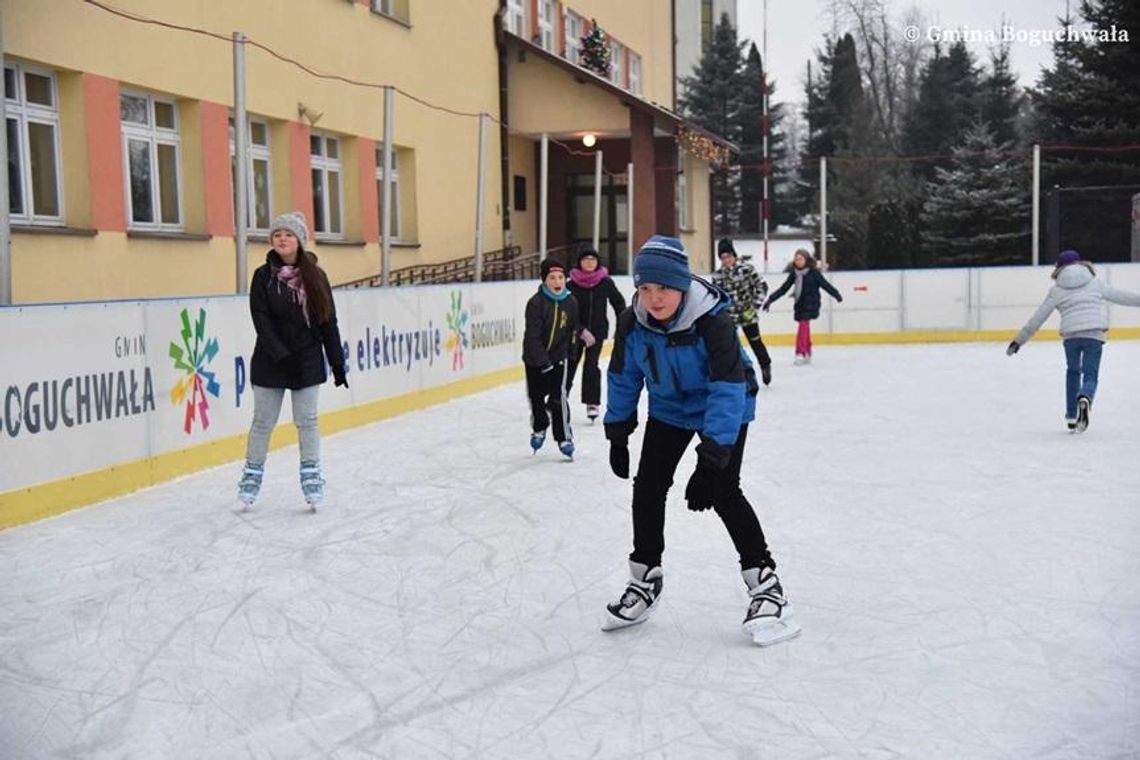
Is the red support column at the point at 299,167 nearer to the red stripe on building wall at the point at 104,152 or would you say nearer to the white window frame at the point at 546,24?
the red stripe on building wall at the point at 104,152

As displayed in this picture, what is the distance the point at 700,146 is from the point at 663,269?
25844 millimetres

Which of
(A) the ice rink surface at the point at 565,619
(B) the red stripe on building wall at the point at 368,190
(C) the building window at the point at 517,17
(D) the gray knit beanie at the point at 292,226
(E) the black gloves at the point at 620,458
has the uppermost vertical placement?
(C) the building window at the point at 517,17

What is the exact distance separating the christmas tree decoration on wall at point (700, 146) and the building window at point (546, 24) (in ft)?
10.4

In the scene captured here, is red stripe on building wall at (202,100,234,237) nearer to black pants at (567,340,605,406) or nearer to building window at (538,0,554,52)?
black pants at (567,340,605,406)

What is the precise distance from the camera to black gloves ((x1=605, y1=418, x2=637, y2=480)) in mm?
5129

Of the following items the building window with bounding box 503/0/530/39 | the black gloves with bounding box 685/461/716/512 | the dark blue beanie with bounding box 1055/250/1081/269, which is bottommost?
the black gloves with bounding box 685/461/716/512

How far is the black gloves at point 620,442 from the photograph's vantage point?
202 inches

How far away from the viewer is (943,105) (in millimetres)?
51562

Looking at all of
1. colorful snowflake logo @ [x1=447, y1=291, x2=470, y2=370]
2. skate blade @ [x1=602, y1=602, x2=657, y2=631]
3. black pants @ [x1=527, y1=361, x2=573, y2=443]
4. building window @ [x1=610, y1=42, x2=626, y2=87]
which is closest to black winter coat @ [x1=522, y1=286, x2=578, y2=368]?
black pants @ [x1=527, y1=361, x2=573, y2=443]

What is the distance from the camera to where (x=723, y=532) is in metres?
7.17

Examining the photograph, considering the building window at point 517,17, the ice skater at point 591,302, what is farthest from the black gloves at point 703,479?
the building window at point 517,17

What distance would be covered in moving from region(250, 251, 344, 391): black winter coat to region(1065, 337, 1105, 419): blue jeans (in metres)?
5.76

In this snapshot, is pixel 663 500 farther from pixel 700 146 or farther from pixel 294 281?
pixel 700 146

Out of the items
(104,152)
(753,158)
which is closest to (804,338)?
(104,152)
